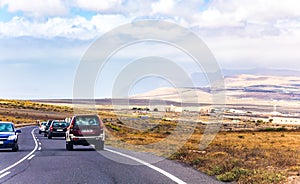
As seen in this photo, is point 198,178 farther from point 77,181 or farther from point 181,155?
point 181,155

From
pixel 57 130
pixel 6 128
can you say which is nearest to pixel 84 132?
pixel 6 128

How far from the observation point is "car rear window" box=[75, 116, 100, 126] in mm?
28484

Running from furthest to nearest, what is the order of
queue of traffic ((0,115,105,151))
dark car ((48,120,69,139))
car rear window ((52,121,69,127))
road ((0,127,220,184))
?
car rear window ((52,121,69,127))
dark car ((48,120,69,139))
queue of traffic ((0,115,105,151))
road ((0,127,220,184))

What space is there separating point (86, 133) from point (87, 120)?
743mm

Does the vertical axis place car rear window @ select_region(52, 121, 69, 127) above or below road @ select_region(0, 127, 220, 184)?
above

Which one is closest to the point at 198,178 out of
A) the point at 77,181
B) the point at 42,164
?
the point at 77,181

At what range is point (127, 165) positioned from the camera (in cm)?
1839

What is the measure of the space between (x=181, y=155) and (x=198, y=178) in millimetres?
8187

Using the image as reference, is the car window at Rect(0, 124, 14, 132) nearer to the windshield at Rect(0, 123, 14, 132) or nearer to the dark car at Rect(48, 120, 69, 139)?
the windshield at Rect(0, 123, 14, 132)

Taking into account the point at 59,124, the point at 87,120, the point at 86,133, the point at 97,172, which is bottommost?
the point at 97,172

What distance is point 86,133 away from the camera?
92.6 ft

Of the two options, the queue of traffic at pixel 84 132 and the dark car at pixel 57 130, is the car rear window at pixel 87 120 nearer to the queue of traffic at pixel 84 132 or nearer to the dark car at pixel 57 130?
the queue of traffic at pixel 84 132

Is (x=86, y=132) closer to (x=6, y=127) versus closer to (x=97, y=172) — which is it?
(x=6, y=127)

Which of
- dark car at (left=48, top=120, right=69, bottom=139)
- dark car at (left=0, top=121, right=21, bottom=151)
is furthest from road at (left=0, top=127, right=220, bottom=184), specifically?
dark car at (left=48, top=120, right=69, bottom=139)
